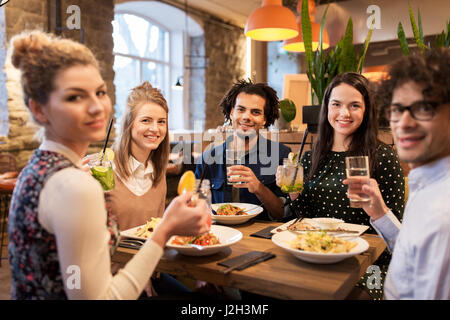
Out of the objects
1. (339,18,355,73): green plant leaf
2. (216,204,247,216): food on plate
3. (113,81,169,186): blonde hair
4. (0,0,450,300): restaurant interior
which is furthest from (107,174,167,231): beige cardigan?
(339,18,355,73): green plant leaf

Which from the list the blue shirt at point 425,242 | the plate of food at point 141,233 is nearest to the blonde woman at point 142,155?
the plate of food at point 141,233

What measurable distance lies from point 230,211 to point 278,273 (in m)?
0.69

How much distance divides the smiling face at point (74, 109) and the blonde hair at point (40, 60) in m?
0.02

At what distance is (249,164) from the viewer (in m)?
2.50

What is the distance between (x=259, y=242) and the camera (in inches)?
62.0

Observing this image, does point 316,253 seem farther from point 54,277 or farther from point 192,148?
point 192,148

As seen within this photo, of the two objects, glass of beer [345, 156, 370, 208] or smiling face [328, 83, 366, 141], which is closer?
glass of beer [345, 156, 370, 208]

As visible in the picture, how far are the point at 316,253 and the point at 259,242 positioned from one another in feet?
1.24

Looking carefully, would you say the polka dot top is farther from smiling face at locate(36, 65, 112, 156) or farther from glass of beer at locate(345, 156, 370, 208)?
smiling face at locate(36, 65, 112, 156)

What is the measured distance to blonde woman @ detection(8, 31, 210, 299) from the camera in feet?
3.02

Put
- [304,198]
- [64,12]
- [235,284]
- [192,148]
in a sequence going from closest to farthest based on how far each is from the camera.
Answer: [235,284] < [304,198] < [64,12] < [192,148]

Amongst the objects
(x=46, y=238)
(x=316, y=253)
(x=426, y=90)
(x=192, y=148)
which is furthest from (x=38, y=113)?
(x=192, y=148)

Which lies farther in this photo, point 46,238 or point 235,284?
point 235,284

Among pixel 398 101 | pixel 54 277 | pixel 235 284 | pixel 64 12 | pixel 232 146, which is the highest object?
pixel 64 12
